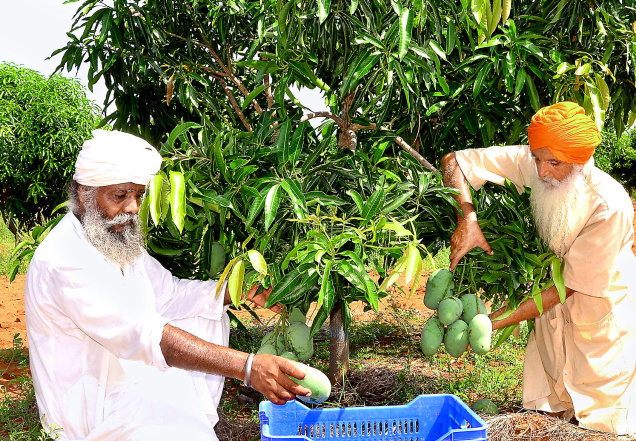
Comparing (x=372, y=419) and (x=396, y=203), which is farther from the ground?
(x=396, y=203)

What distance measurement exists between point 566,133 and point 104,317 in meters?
1.45

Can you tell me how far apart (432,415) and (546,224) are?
0.78 metres

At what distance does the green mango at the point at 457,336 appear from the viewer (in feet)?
6.96

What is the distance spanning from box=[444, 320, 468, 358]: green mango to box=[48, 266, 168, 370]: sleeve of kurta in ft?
3.17

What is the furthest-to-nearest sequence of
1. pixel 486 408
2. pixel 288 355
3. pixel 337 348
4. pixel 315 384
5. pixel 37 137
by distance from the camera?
pixel 37 137 → pixel 337 348 → pixel 486 408 → pixel 288 355 → pixel 315 384

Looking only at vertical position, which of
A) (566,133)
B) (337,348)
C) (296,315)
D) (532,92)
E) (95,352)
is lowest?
(337,348)

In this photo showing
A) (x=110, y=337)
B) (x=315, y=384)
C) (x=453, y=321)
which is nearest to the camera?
(x=110, y=337)

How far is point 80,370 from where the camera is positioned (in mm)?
A: 1670

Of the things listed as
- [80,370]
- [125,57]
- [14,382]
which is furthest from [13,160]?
[80,370]

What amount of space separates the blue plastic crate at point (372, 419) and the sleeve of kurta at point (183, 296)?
1.28 feet

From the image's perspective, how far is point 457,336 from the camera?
83.4 inches

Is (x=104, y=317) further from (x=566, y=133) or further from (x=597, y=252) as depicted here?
(x=597, y=252)

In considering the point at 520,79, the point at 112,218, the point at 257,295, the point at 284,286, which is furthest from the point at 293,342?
the point at 520,79

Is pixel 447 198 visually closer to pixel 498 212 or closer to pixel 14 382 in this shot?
pixel 498 212
